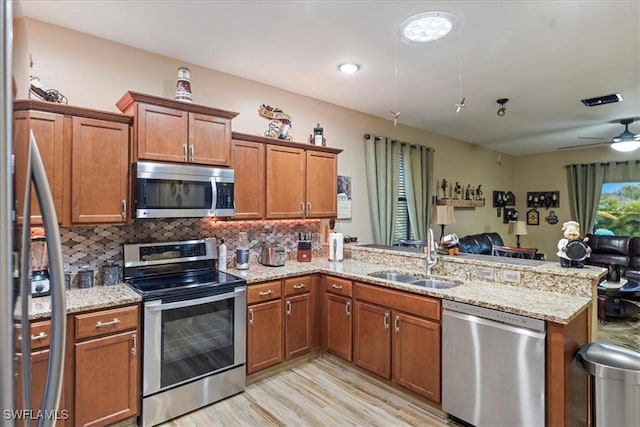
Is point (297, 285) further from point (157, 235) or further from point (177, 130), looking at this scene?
point (177, 130)

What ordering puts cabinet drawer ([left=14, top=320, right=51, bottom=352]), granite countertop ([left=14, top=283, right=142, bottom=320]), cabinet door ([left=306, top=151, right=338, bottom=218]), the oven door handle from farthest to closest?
1. cabinet door ([left=306, top=151, right=338, bottom=218])
2. the oven door handle
3. granite countertop ([left=14, top=283, right=142, bottom=320])
4. cabinet drawer ([left=14, top=320, right=51, bottom=352])

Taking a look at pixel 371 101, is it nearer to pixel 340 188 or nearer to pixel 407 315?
pixel 340 188

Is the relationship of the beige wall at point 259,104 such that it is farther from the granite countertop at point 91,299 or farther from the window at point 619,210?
the granite countertop at point 91,299

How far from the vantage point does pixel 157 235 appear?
9.62 feet

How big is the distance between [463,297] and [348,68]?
2.25 metres

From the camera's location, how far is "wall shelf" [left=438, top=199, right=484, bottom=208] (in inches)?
237

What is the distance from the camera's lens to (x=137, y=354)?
7.51ft

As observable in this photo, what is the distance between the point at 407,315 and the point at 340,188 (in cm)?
211

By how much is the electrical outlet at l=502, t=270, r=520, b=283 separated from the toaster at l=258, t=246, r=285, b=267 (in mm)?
1985

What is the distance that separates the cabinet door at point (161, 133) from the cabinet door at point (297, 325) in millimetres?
1586

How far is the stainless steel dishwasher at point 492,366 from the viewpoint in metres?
1.99

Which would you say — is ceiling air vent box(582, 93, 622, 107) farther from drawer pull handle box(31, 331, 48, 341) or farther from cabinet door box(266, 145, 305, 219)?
drawer pull handle box(31, 331, 48, 341)

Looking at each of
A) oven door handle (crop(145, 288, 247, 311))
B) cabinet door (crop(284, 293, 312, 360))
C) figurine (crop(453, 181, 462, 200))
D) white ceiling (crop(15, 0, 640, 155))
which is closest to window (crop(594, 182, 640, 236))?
figurine (crop(453, 181, 462, 200))

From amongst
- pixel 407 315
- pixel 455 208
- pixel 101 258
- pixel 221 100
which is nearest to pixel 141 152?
pixel 101 258
